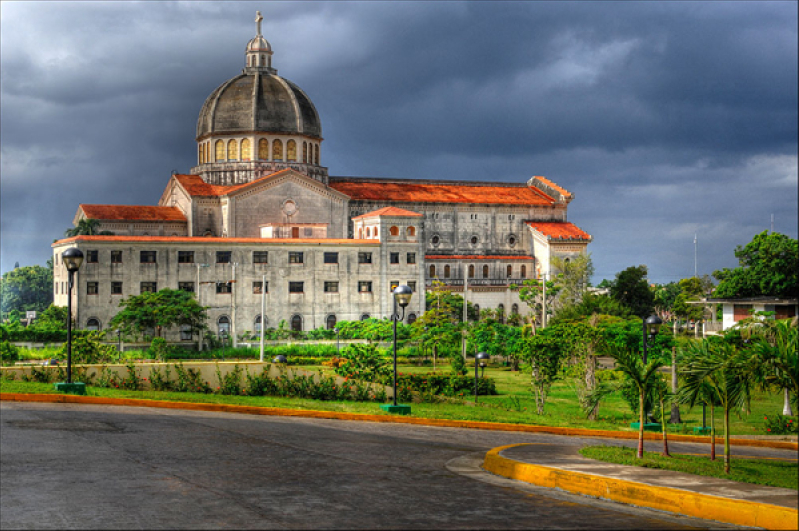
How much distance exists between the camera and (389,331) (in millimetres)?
61812

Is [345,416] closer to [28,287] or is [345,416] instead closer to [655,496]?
[655,496]

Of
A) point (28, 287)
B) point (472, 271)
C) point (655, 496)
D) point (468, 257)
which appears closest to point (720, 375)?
point (655, 496)

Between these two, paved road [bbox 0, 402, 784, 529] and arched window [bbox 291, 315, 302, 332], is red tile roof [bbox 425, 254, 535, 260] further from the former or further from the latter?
paved road [bbox 0, 402, 784, 529]

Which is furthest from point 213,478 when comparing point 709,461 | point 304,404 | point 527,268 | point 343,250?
point 527,268

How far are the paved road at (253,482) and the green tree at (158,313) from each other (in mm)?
42245

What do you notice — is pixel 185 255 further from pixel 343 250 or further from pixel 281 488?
pixel 281 488

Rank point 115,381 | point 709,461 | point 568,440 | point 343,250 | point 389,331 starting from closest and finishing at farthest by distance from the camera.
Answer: point 709,461
point 568,440
point 115,381
point 389,331
point 343,250

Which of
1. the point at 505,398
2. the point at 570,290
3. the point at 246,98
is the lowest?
the point at 505,398

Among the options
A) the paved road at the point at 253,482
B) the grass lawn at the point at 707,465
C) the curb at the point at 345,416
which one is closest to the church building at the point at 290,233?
the curb at the point at 345,416

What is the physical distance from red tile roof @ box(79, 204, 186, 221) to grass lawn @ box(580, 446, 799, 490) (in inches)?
2442

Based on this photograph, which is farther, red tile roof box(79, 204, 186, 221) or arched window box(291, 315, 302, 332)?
red tile roof box(79, 204, 186, 221)

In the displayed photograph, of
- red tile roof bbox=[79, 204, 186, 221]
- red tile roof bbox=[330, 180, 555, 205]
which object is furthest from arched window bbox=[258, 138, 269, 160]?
red tile roof bbox=[79, 204, 186, 221]

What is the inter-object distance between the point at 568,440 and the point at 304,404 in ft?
20.7

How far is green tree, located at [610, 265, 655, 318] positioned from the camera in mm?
81438
